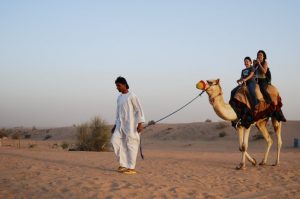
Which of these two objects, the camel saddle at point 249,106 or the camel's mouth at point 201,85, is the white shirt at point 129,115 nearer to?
the camel's mouth at point 201,85

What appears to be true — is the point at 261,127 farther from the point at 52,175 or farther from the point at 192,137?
the point at 192,137

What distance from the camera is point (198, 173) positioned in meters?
9.84

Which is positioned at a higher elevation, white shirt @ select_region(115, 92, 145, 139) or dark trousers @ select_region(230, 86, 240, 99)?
dark trousers @ select_region(230, 86, 240, 99)

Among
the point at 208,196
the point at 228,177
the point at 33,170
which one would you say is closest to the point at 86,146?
the point at 33,170

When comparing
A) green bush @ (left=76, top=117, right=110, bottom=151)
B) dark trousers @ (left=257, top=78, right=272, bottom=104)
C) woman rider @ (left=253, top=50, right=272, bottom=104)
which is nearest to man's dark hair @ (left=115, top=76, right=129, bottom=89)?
woman rider @ (left=253, top=50, right=272, bottom=104)

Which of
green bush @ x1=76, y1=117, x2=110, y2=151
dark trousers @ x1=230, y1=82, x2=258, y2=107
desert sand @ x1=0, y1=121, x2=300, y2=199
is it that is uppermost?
dark trousers @ x1=230, y1=82, x2=258, y2=107

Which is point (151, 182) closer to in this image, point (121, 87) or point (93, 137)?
point (121, 87)

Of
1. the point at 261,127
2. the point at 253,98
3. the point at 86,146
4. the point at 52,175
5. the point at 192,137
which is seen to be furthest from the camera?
the point at 192,137

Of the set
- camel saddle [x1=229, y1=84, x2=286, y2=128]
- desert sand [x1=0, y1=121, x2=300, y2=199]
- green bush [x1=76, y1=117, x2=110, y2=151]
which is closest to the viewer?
desert sand [x1=0, y1=121, x2=300, y2=199]

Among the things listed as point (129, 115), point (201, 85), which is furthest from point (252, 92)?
point (129, 115)

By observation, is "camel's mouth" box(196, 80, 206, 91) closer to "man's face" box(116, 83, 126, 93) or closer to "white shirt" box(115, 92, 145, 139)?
"white shirt" box(115, 92, 145, 139)

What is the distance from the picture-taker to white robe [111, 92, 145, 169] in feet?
30.7

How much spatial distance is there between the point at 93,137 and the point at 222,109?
45.2 ft

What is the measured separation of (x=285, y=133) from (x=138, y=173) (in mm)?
25427
